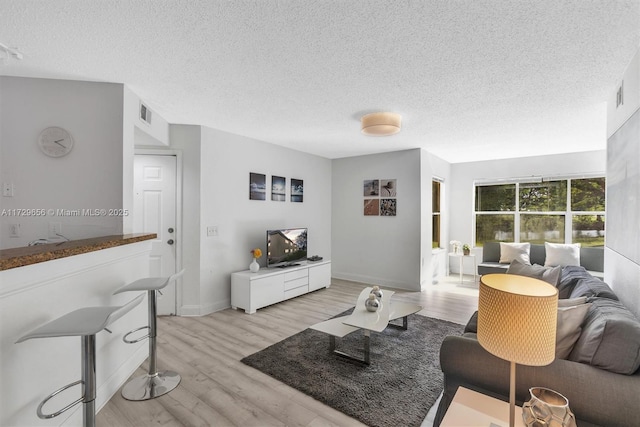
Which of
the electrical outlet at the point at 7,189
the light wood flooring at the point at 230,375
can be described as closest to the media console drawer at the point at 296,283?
the light wood flooring at the point at 230,375

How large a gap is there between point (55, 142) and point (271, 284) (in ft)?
8.88

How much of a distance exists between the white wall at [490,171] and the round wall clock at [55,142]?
635 cm

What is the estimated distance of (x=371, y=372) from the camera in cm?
240

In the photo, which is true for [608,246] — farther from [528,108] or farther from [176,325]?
[176,325]

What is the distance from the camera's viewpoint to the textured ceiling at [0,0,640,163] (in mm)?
1592

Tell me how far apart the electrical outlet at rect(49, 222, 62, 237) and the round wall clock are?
567 mm

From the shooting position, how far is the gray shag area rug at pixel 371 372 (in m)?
1.97

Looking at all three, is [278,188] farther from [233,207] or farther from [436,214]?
[436,214]

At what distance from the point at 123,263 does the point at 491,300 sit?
2.46m

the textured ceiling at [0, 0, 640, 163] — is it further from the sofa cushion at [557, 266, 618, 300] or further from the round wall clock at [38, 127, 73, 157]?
the sofa cushion at [557, 266, 618, 300]

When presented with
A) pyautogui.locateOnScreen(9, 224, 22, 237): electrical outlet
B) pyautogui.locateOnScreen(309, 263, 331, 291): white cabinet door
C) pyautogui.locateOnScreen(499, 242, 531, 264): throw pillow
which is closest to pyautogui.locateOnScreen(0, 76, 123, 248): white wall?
pyautogui.locateOnScreen(9, 224, 22, 237): electrical outlet


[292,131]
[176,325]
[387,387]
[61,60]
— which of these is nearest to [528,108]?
[292,131]

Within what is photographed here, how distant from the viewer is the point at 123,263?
2.26m

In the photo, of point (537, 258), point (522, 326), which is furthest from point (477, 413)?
point (537, 258)
